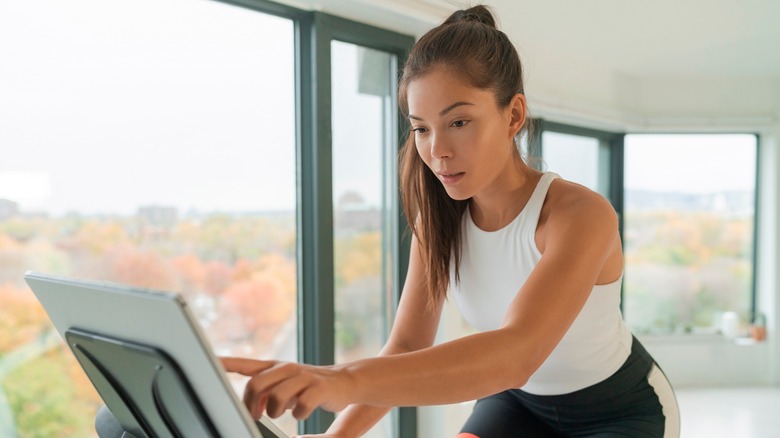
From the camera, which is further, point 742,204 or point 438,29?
point 742,204

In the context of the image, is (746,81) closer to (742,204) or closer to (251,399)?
(742,204)

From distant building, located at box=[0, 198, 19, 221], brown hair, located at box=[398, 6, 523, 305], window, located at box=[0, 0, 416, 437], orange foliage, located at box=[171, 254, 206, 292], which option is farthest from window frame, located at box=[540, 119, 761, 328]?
distant building, located at box=[0, 198, 19, 221]

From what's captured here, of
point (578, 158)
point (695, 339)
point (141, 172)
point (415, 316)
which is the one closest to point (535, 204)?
point (415, 316)

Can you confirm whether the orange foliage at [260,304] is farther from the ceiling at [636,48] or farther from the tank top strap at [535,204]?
the tank top strap at [535,204]

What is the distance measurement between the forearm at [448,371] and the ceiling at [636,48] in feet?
5.01

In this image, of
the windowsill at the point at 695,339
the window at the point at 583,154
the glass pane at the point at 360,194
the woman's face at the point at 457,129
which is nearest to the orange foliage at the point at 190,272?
the glass pane at the point at 360,194

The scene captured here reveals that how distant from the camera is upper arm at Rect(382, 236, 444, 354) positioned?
1515mm

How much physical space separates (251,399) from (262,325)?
1.73 metres

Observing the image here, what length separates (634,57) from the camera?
191 inches

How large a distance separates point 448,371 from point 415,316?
61 cm

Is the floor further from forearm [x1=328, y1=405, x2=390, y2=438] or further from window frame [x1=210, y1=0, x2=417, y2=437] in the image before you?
forearm [x1=328, y1=405, x2=390, y2=438]

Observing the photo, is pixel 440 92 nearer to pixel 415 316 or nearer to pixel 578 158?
pixel 415 316

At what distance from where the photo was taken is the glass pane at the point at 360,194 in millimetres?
2760

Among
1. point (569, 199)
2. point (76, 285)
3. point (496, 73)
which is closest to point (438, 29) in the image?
point (496, 73)
